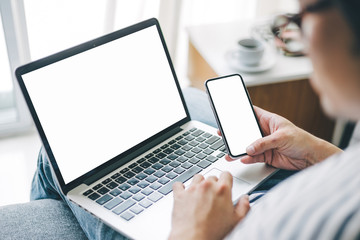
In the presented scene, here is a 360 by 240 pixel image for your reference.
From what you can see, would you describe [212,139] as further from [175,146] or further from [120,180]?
[120,180]

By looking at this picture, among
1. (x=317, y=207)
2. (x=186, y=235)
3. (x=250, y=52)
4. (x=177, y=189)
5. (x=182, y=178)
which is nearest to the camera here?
(x=317, y=207)

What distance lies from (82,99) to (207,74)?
73 cm

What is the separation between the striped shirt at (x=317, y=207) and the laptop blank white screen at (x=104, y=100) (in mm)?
414

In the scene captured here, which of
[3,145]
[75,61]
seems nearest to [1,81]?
[3,145]

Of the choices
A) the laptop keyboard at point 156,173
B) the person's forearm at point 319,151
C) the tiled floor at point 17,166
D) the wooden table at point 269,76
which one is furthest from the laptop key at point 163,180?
the tiled floor at point 17,166

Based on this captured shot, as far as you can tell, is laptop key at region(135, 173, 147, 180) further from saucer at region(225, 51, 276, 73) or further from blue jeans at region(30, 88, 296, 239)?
saucer at region(225, 51, 276, 73)

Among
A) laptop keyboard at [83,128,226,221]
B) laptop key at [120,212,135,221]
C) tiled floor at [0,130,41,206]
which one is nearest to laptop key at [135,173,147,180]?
laptop keyboard at [83,128,226,221]

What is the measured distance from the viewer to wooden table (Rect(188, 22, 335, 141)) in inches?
51.4

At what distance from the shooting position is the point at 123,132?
84cm

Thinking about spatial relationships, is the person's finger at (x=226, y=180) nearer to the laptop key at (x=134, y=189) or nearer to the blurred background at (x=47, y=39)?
the laptop key at (x=134, y=189)

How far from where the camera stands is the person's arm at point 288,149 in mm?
801

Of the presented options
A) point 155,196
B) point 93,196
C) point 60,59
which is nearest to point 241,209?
point 155,196

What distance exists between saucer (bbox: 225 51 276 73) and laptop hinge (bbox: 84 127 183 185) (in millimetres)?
436

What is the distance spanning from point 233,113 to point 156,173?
0.66 ft
